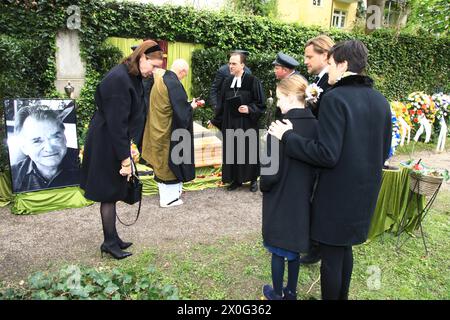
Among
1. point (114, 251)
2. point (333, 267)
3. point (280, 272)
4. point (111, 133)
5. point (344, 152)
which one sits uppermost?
point (344, 152)

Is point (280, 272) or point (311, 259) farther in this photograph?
point (311, 259)

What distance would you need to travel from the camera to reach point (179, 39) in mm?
9023

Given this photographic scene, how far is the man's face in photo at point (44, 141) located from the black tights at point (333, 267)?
374 cm

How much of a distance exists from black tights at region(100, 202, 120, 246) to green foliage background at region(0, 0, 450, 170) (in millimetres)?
2769

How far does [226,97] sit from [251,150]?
882 millimetres

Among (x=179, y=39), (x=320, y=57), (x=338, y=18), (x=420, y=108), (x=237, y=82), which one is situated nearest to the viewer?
(x=320, y=57)

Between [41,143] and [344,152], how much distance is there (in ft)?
13.0

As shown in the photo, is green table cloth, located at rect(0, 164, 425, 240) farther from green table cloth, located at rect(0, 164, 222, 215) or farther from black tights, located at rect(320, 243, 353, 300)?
black tights, located at rect(320, 243, 353, 300)

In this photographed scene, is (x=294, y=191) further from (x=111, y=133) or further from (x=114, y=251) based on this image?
(x=114, y=251)

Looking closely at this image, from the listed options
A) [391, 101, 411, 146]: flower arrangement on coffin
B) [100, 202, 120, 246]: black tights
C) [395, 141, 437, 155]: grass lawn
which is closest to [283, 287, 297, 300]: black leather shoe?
[100, 202, 120, 246]: black tights

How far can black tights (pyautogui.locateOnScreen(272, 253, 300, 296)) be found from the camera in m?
2.88

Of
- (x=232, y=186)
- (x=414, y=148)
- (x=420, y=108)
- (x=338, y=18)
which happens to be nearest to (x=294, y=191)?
(x=232, y=186)
